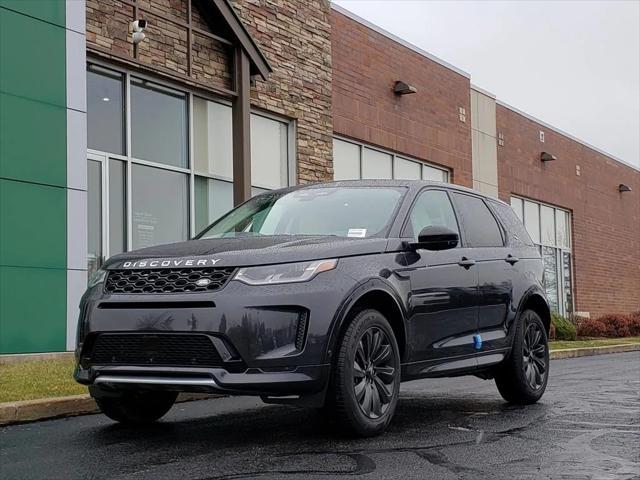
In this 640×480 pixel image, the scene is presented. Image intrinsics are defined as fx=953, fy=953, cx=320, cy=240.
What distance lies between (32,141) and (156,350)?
24.6 feet

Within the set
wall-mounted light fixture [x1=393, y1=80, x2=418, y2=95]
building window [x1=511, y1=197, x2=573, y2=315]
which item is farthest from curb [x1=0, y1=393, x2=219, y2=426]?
building window [x1=511, y1=197, x2=573, y2=315]

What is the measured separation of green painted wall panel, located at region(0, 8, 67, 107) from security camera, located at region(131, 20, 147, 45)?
138 centimetres

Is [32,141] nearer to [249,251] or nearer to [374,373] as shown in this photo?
[249,251]

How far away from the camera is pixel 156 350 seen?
5.89 m

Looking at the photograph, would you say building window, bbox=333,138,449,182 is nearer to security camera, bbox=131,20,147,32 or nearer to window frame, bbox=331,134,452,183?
window frame, bbox=331,134,452,183

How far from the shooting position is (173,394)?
726 centimetres

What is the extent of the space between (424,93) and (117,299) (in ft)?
60.4

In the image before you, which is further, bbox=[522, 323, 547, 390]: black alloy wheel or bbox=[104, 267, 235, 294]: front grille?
bbox=[522, 323, 547, 390]: black alloy wheel

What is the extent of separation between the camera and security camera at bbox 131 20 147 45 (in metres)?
14.3

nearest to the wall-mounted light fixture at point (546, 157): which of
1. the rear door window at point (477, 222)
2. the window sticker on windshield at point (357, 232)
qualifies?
the rear door window at point (477, 222)

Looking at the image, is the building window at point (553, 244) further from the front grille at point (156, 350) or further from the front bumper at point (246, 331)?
the front grille at point (156, 350)

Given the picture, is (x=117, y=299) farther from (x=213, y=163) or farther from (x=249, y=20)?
(x=249, y=20)

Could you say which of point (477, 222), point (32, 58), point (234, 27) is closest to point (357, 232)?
point (477, 222)

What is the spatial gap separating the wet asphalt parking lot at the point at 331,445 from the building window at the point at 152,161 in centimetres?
624
